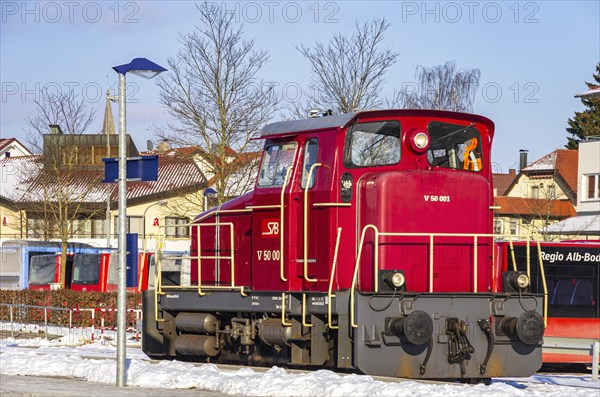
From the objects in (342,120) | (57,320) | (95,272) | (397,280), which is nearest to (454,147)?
(342,120)

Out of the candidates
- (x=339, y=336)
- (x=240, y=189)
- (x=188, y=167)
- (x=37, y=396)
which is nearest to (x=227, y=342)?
(x=339, y=336)

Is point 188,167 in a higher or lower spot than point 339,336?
higher

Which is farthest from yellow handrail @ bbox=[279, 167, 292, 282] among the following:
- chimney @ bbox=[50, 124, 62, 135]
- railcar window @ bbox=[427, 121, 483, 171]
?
chimney @ bbox=[50, 124, 62, 135]

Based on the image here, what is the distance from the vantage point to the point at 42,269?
155ft

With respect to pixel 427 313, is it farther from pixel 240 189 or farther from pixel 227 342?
pixel 240 189

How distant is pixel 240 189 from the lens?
34.6 m

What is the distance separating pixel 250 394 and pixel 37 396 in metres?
2.80

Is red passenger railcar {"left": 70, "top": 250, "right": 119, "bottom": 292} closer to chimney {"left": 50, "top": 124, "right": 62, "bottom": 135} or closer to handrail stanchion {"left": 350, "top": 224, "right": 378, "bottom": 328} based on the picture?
chimney {"left": 50, "top": 124, "right": 62, "bottom": 135}

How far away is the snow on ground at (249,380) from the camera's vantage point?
13156 millimetres

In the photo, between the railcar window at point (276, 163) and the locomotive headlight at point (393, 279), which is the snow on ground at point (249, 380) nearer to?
the locomotive headlight at point (393, 279)

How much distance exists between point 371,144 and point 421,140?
756 mm

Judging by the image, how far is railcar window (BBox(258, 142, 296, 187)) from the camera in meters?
16.0

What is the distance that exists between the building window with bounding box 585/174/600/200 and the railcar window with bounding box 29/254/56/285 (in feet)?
91.3

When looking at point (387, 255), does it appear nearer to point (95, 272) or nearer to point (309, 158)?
point (309, 158)
